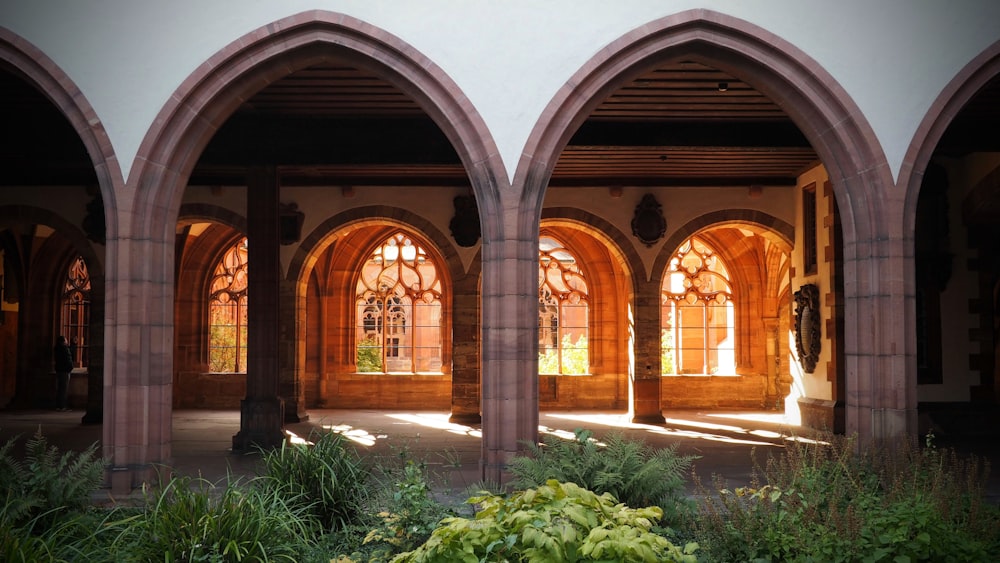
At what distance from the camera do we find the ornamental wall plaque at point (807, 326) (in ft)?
39.9

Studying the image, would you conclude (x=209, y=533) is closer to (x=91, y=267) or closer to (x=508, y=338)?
(x=508, y=338)

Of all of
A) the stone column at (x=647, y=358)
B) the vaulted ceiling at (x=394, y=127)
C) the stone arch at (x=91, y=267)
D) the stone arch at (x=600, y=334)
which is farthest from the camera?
the stone arch at (x=600, y=334)

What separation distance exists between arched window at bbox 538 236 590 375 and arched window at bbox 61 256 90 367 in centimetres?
836

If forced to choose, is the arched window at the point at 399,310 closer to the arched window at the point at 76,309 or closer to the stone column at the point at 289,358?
the stone column at the point at 289,358

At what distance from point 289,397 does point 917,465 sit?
10195 mm

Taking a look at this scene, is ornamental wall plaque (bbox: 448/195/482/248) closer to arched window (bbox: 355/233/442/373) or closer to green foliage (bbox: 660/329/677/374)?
arched window (bbox: 355/233/442/373)

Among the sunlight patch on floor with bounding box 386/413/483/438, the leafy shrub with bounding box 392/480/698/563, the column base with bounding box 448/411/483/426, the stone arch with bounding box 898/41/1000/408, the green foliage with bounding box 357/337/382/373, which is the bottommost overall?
the sunlight patch on floor with bounding box 386/413/483/438

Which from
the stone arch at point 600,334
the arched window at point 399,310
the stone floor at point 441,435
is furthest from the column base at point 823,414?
the arched window at point 399,310

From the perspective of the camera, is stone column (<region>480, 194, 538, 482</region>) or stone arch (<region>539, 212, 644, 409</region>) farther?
stone arch (<region>539, 212, 644, 409</region>)

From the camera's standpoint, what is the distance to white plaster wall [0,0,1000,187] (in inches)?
273

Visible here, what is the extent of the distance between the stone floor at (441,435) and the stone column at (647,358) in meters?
0.32

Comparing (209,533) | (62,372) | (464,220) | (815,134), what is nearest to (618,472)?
(209,533)

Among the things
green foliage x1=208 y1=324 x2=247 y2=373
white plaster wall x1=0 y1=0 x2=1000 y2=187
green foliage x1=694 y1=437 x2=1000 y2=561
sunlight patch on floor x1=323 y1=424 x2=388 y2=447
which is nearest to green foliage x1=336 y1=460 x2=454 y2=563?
green foliage x1=694 y1=437 x2=1000 y2=561

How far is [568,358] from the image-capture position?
55.6 ft
